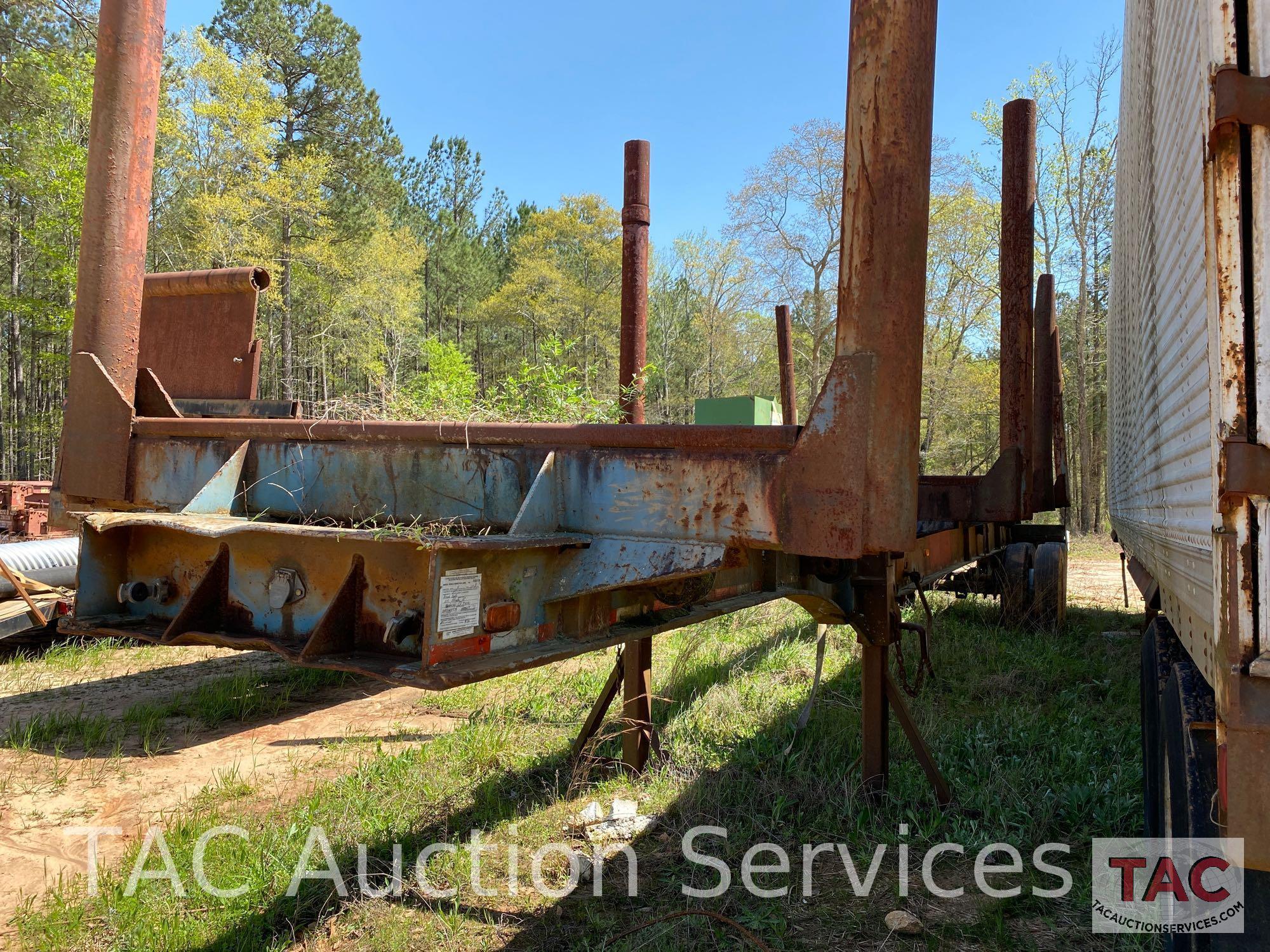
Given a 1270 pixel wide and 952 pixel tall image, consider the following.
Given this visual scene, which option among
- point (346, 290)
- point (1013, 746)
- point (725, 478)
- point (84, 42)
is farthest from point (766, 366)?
point (725, 478)

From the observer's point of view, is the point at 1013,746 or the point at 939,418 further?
the point at 939,418

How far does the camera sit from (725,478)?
7.32ft

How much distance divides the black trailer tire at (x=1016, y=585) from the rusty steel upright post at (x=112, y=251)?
736 centimetres

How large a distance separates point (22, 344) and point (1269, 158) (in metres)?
41.6

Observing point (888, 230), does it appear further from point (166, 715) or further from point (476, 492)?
point (166, 715)

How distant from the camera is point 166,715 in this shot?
4.98 m

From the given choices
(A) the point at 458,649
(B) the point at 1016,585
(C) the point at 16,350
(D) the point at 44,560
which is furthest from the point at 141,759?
(C) the point at 16,350

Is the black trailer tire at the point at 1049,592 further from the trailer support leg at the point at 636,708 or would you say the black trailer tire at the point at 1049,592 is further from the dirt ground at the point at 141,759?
the dirt ground at the point at 141,759

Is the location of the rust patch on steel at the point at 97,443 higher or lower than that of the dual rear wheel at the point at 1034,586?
higher

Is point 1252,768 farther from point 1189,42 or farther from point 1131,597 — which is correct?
point 1131,597

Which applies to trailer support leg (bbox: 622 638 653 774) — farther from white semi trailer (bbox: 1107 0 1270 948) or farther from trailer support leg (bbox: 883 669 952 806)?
white semi trailer (bbox: 1107 0 1270 948)

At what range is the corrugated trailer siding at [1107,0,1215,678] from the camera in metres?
1.67

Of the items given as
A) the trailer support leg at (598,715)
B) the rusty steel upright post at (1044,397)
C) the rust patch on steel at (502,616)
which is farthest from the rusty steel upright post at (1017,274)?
Answer: the rust patch on steel at (502,616)

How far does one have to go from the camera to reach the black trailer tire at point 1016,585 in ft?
25.1
